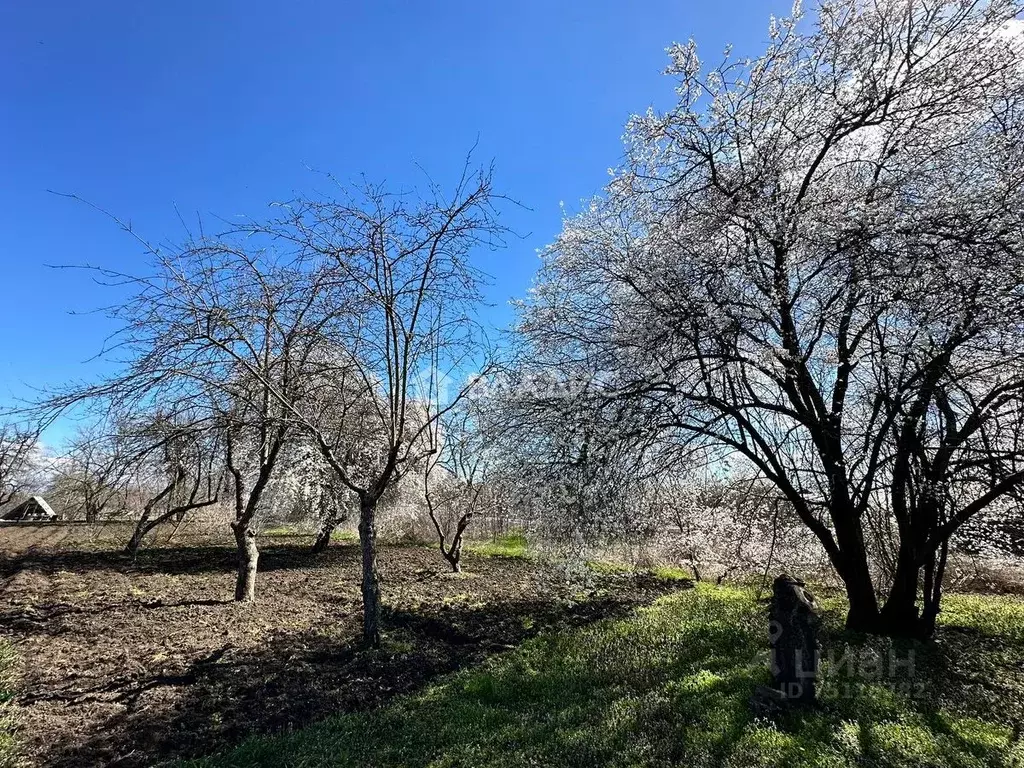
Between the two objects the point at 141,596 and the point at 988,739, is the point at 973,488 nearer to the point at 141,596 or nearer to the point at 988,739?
the point at 988,739

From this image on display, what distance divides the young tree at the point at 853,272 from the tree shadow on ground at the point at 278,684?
3911mm

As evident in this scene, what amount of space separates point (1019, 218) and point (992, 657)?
524 centimetres

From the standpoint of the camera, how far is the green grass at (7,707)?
12.3 feet

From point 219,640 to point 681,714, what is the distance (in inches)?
227

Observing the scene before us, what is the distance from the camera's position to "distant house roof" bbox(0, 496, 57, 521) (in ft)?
128

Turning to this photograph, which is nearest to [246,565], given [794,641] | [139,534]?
[139,534]

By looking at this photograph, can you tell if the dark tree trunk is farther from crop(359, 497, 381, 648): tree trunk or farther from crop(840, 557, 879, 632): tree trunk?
crop(359, 497, 381, 648): tree trunk

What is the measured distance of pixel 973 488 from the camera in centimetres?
681

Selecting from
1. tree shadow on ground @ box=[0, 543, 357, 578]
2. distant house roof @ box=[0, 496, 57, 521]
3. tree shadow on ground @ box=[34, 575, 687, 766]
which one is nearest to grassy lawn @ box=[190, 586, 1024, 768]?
tree shadow on ground @ box=[34, 575, 687, 766]

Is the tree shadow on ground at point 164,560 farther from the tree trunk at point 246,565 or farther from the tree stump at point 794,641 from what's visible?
the tree stump at point 794,641

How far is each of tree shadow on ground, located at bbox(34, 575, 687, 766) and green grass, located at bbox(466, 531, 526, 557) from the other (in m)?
9.31

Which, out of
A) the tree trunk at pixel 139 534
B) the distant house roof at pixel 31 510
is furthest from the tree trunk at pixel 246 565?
the distant house roof at pixel 31 510

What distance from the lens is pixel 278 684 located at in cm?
537

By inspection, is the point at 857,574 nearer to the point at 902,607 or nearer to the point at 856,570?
the point at 856,570
